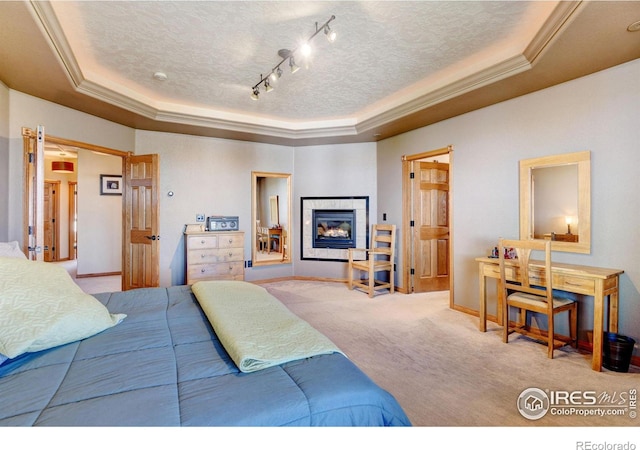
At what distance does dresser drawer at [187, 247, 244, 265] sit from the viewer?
4.48 m

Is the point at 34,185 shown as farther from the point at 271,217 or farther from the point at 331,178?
the point at 271,217

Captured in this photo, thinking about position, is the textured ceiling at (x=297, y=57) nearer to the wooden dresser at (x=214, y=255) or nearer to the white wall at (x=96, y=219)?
the wooden dresser at (x=214, y=255)

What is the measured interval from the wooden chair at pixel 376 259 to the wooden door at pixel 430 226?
0.38 metres

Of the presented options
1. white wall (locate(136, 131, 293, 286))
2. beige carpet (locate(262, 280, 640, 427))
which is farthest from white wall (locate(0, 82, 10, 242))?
beige carpet (locate(262, 280, 640, 427))

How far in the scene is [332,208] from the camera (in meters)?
5.58

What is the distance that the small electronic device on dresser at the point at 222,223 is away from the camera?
191 inches

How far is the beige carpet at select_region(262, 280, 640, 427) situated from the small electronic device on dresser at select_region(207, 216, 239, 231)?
1785 mm

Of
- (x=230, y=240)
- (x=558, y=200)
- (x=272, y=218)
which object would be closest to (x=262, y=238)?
(x=272, y=218)

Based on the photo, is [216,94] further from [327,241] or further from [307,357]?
[307,357]

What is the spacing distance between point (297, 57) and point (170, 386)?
9.58 ft

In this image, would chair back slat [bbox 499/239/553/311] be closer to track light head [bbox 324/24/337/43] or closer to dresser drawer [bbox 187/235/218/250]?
track light head [bbox 324/24/337/43]

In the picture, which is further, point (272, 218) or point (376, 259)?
point (272, 218)

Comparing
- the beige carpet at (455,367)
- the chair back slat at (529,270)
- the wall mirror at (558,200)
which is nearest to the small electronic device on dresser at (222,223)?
the beige carpet at (455,367)
